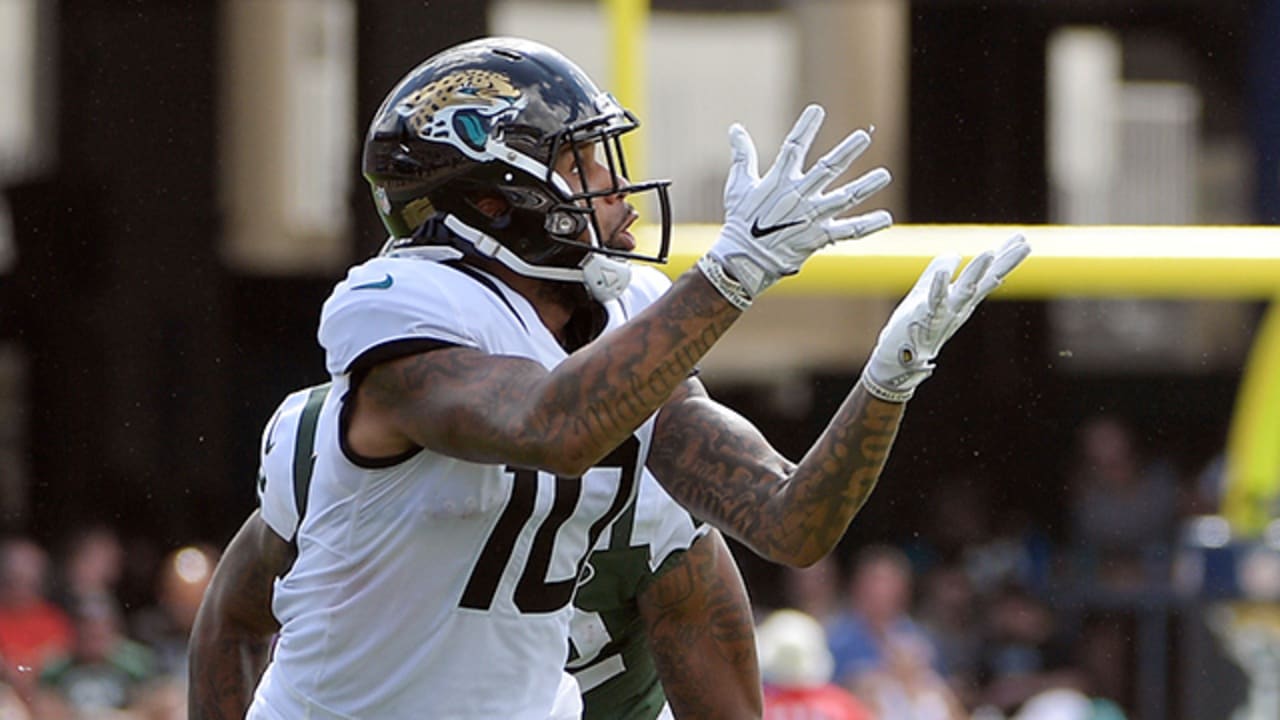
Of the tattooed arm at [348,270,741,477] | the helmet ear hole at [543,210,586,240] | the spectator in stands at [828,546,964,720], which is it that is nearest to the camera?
the tattooed arm at [348,270,741,477]

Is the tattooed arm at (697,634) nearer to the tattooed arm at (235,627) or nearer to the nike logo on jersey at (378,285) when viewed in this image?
the tattooed arm at (235,627)

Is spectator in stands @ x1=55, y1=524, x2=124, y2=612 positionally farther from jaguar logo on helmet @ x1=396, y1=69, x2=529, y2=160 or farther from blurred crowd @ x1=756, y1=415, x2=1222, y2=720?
jaguar logo on helmet @ x1=396, y1=69, x2=529, y2=160

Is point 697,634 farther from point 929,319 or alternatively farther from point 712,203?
point 712,203

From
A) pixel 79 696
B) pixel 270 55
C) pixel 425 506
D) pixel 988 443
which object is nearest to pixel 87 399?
pixel 270 55

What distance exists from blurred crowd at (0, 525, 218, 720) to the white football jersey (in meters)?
3.42

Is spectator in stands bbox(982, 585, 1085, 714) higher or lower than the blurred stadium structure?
lower

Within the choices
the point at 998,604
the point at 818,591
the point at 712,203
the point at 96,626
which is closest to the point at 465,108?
the point at 96,626

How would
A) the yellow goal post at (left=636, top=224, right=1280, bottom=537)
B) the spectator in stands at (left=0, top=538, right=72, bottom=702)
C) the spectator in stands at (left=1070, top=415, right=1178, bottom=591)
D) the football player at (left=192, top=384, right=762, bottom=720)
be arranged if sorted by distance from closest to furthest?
the football player at (left=192, top=384, right=762, bottom=720) < the yellow goal post at (left=636, top=224, right=1280, bottom=537) < the spectator in stands at (left=0, top=538, right=72, bottom=702) < the spectator in stands at (left=1070, top=415, right=1178, bottom=591)

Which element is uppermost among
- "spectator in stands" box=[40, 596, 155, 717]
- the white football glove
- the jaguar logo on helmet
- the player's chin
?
the jaguar logo on helmet

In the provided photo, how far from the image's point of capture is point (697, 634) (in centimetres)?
323

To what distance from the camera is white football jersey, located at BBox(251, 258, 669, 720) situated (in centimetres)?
241

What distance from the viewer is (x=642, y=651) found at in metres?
3.38

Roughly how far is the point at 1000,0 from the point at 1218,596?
171 inches

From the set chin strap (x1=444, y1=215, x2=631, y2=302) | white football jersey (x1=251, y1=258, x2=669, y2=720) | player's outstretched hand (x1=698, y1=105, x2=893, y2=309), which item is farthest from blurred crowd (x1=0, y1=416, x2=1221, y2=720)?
player's outstretched hand (x1=698, y1=105, x2=893, y2=309)
